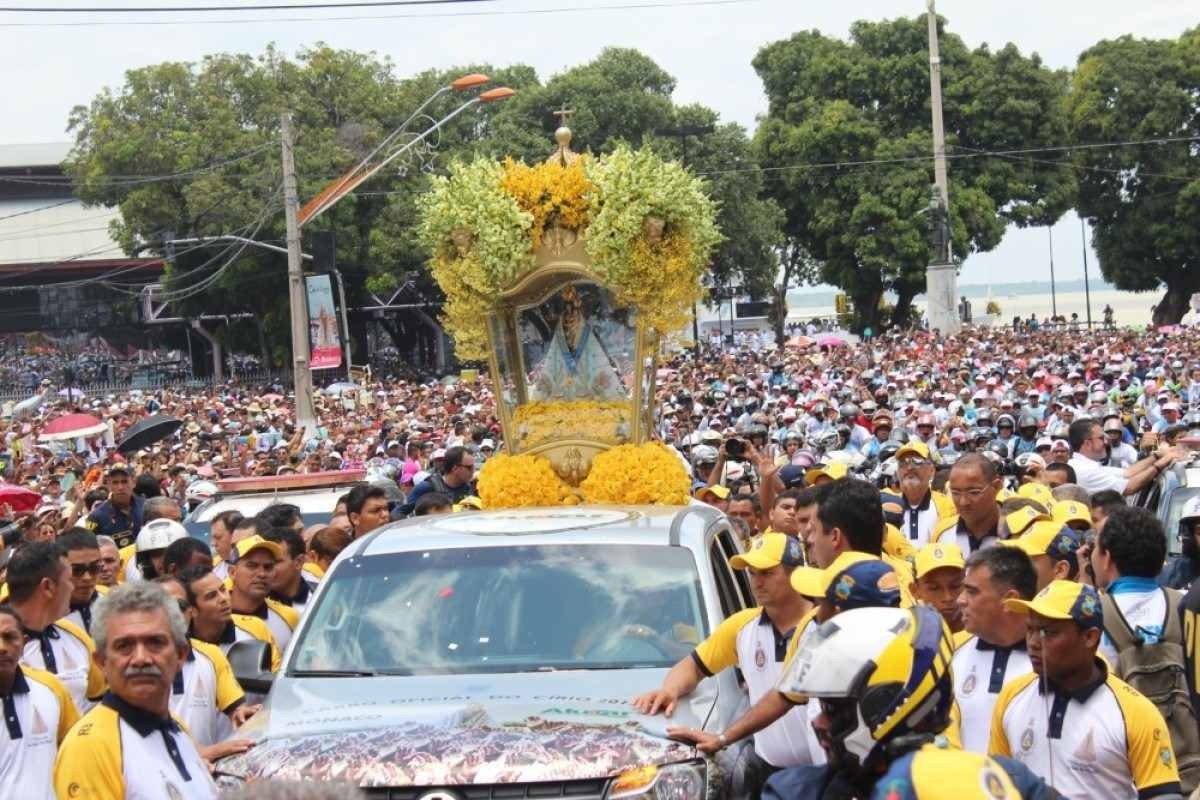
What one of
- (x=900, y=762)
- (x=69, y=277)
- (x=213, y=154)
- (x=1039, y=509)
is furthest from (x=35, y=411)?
(x=900, y=762)

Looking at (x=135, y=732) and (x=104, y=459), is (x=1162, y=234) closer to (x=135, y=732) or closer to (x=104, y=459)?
(x=104, y=459)

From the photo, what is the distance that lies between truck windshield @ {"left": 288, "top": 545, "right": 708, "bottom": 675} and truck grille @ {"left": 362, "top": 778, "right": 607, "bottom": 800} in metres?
1.03

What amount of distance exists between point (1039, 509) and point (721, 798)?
2417 millimetres

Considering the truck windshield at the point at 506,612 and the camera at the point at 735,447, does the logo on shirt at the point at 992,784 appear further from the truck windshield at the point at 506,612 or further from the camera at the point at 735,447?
the camera at the point at 735,447

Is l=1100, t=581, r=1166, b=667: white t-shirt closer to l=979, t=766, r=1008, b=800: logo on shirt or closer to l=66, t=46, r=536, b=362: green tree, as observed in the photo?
l=979, t=766, r=1008, b=800: logo on shirt

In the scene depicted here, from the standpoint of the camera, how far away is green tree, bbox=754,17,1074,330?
66.1 meters

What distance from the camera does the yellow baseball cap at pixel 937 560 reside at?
277 inches

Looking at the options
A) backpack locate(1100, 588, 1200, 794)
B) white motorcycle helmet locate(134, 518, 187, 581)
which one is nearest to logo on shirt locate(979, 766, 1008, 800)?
backpack locate(1100, 588, 1200, 794)

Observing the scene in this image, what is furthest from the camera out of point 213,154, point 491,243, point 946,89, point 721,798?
point 946,89

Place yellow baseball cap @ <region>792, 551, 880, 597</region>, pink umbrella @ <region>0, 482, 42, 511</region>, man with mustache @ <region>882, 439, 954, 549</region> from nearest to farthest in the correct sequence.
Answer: yellow baseball cap @ <region>792, 551, 880, 597</region> → man with mustache @ <region>882, 439, 954, 549</region> → pink umbrella @ <region>0, 482, 42, 511</region>

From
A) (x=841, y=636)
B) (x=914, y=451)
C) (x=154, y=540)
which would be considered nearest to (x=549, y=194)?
(x=914, y=451)

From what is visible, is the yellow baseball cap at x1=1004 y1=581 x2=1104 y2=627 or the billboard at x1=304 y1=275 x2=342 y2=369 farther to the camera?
the billboard at x1=304 y1=275 x2=342 y2=369

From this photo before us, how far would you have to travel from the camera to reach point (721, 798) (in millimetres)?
6254

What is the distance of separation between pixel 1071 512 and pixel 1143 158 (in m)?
65.9
